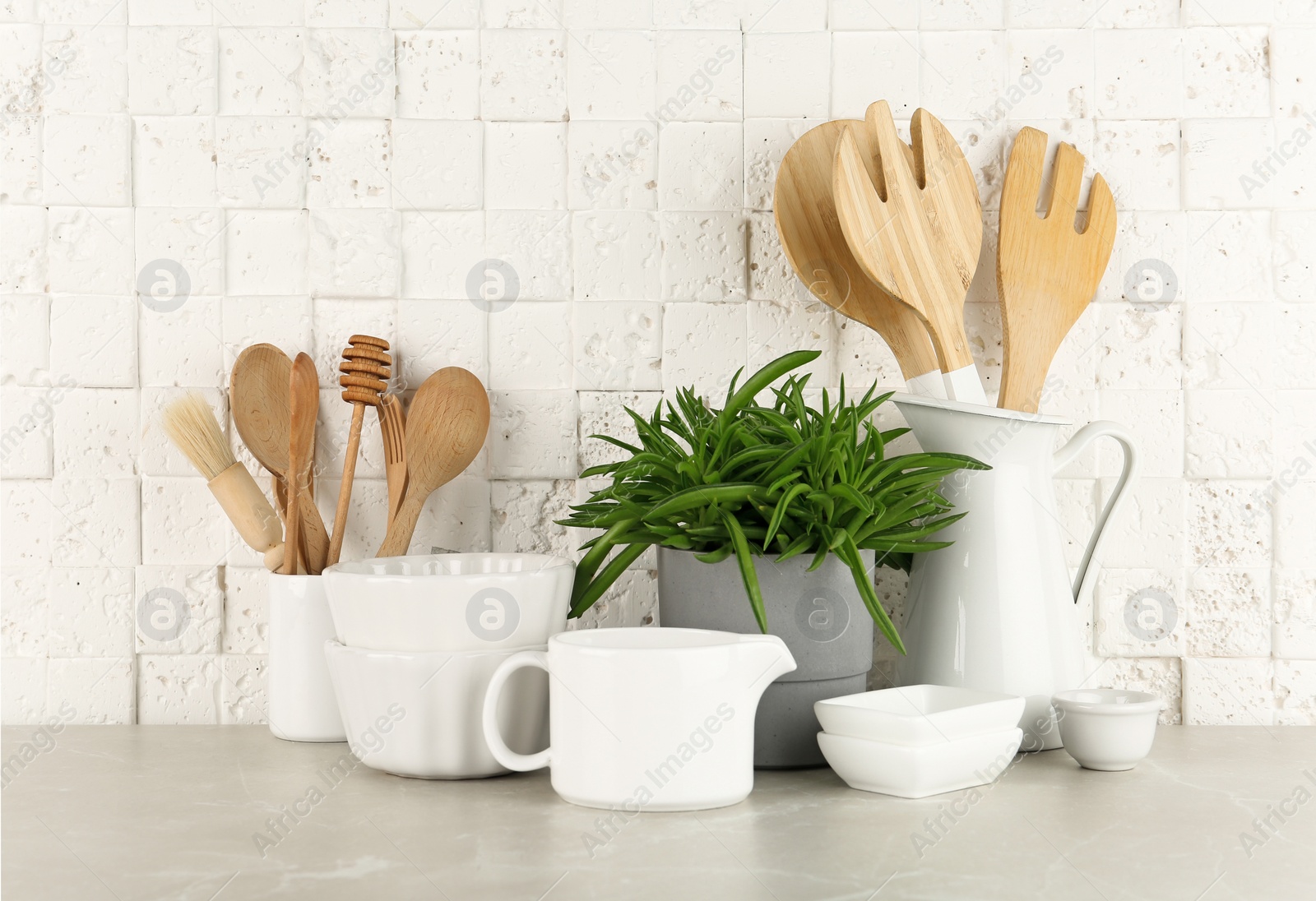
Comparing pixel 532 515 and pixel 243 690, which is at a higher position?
pixel 532 515

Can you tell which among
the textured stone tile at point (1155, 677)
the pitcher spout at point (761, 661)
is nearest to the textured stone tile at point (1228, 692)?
the textured stone tile at point (1155, 677)

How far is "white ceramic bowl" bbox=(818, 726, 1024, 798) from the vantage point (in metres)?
0.58

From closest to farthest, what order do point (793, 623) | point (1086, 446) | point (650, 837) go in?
point (650, 837)
point (793, 623)
point (1086, 446)

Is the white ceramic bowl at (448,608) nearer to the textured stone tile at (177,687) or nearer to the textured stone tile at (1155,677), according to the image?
the textured stone tile at (177,687)

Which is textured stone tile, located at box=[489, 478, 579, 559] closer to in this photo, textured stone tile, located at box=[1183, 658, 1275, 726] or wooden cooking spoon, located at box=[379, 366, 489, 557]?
wooden cooking spoon, located at box=[379, 366, 489, 557]

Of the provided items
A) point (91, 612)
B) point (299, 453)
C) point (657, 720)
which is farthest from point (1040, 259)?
point (91, 612)

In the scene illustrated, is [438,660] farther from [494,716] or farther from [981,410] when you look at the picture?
[981,410]

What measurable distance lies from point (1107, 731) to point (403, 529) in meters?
0.53

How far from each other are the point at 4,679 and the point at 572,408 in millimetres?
523

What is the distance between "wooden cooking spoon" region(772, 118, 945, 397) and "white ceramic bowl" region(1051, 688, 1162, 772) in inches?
11.4

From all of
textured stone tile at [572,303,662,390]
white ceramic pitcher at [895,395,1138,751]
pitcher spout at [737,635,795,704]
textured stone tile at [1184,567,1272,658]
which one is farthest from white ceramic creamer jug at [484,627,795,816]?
textured stone tile at [1184,567,1272,658]

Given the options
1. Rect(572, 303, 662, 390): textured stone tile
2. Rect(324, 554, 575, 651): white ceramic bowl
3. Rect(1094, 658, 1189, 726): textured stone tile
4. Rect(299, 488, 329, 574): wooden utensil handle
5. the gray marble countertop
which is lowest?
the gray marble countertop

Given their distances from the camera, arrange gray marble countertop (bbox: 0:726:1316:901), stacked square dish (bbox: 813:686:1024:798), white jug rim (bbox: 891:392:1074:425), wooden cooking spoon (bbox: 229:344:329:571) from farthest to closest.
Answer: wooden cooking spoon (bbox: 229:344:329:571) < white jug rim (bbox: 891:392:1074:425) < stacked square dish (bbox: 813:686:1024:798) < gray marble countertop (bbox: 0:726:1316:901)

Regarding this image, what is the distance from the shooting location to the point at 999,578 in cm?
70
